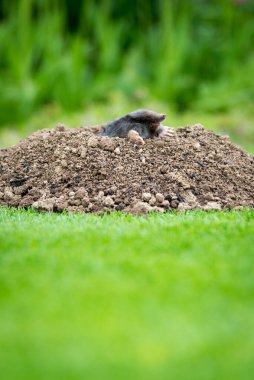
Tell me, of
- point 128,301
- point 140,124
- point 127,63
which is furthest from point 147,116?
point 127,63

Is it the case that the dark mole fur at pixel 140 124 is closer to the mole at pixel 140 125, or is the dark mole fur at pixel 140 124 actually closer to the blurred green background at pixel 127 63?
the mole at pixel 140 125

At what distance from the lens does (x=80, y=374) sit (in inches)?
104

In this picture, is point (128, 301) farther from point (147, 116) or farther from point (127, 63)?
point (127, 63)

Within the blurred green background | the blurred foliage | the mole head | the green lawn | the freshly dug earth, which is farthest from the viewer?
the blurred foliage

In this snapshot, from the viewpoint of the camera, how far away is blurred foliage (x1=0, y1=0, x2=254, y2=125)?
13.7 meters

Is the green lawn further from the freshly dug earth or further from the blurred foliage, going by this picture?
the blurred foliage

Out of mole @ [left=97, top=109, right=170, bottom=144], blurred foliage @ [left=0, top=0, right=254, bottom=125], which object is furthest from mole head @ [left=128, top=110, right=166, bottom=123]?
blurred foliage @ [left=0, top=0, right=254, bottom=125]

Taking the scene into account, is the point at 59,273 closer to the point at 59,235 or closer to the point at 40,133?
the point at 59,235

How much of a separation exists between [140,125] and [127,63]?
8.28 meters

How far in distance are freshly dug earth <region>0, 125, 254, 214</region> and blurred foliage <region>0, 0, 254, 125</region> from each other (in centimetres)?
698

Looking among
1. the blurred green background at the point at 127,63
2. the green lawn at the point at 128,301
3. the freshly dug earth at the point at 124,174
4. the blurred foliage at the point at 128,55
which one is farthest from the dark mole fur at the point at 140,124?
the blurred foliage at the point at 128,55

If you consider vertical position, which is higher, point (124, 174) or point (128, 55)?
point (128, 55)

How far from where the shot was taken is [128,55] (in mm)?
15219

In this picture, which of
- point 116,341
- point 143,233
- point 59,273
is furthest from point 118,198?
point 116,341
